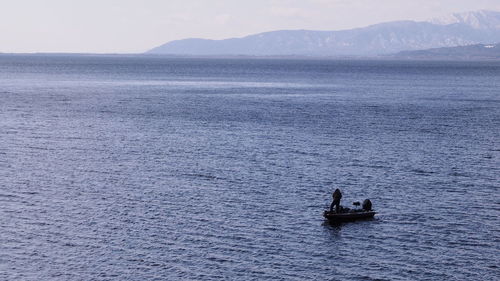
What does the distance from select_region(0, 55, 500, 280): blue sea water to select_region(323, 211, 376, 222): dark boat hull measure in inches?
31.1

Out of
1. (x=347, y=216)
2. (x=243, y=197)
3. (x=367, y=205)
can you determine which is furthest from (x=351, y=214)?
(x=243, y=197)

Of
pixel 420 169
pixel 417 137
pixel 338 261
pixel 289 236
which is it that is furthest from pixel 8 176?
pixel 417 137

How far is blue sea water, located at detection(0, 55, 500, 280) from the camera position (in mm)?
45562

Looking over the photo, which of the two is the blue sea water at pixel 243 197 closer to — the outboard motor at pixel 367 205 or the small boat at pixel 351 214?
the small boat at pixel 351 214

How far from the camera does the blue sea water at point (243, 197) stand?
4556 centimetres

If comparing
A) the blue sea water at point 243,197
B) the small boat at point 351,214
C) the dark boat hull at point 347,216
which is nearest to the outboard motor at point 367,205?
the small boat at point 351,214

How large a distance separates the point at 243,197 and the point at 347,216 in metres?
10.8

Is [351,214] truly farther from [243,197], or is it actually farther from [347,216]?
[243,197]

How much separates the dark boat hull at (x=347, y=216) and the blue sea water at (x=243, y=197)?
0.79m

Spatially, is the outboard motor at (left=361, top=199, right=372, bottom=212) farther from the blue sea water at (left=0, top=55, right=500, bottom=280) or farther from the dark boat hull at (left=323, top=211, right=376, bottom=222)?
the blue sea water at (left=0, top=55, right=500, bottom=280)

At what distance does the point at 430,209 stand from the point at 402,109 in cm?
8639

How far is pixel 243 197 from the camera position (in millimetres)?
62312

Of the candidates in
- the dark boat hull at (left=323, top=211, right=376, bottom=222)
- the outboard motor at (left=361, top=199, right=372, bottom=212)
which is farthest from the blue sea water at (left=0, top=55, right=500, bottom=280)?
the outboard motor at (left=361, top=199, right=372, bottom=212)

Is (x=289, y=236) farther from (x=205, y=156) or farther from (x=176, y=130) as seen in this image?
(x=176, y=130)
